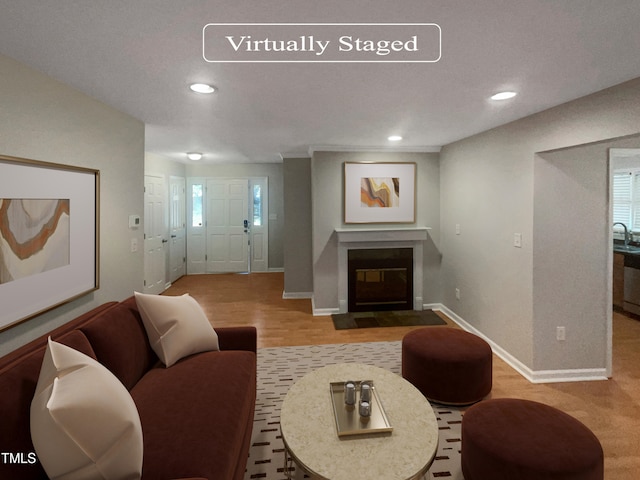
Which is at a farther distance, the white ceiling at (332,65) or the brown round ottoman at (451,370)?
the brown round ottoman at (451,370)

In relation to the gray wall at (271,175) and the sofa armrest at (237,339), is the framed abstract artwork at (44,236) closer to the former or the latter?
the sofa armrest at (237,339)

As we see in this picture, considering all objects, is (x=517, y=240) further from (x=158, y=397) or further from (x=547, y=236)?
(x=158, y=397)

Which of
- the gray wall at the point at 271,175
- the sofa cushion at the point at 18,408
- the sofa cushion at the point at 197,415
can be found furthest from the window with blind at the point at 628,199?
the sofa cushion at the point at 18,408

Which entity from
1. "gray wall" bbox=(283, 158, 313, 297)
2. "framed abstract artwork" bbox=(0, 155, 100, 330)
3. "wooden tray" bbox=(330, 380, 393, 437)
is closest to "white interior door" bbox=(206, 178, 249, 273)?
"gray wall" bbox=(283, 158, 313, 297)

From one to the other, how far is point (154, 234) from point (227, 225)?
1.94m

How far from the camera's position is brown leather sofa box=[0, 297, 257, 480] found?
47.6 inches

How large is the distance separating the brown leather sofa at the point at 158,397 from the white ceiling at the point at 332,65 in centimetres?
142

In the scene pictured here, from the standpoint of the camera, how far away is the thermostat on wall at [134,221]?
3.07 meters

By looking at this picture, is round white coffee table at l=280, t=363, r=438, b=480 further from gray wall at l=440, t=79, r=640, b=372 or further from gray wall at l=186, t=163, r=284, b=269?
gray wall at l=186, t=163, r=284, b=269

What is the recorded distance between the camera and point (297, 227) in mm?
5418

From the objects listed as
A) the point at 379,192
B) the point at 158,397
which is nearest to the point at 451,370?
the point at 158,397

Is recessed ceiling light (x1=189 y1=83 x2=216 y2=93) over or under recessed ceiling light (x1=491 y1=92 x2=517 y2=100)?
under

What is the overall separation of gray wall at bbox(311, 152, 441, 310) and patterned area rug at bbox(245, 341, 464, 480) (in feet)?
4.11

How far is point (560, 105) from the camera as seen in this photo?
260 cm
